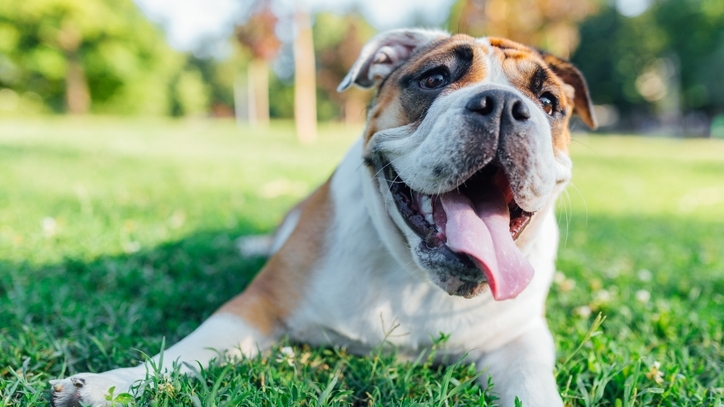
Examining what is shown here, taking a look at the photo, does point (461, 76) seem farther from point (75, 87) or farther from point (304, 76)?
point (75, 87)

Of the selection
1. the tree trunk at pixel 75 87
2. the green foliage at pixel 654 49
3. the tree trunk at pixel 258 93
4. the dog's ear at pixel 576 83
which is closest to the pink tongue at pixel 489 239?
the dog's ear at pixel 576 83

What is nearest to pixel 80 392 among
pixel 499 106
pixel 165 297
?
pixel 165 297

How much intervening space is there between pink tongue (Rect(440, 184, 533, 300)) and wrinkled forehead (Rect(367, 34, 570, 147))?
0.49 meters

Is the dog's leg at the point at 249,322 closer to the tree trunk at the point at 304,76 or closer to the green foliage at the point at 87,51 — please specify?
the tree trunk at the point at 304,76

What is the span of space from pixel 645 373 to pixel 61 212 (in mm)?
4710

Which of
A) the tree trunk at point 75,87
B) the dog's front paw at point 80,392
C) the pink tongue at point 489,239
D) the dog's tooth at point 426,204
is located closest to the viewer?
the dog's front paw at point 80,392

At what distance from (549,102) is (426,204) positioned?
3.03ft

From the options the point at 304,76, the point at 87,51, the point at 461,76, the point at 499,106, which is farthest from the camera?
the point at 87,51

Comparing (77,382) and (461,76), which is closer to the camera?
(77,382)

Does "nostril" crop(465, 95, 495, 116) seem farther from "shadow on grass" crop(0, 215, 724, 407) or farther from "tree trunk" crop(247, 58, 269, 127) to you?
"tree trunk" crop(247, 58, 269, 127)

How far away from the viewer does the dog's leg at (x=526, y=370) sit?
1.98 metres

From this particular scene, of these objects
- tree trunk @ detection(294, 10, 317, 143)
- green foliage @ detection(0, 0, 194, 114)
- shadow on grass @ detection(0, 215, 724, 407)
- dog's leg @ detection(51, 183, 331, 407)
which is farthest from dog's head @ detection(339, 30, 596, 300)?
green foliage @ detection(0, 0, 194, 114)

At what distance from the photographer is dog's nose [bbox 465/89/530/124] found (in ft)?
6.47

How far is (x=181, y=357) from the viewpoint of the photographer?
2074 millimetres
